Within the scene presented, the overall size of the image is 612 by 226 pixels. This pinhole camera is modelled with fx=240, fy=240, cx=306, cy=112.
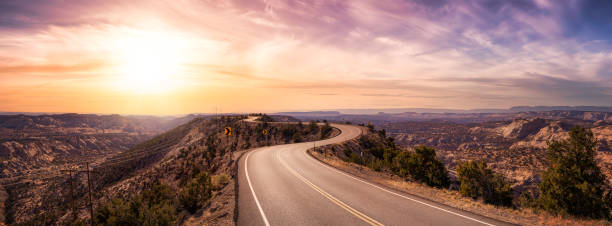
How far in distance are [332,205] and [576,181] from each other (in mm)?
17796

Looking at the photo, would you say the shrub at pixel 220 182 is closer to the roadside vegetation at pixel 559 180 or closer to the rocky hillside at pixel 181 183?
the rocky hillside at pixel 181 183

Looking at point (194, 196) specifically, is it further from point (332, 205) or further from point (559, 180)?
point (559, 180)

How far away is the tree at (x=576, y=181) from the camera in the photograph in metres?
14.6

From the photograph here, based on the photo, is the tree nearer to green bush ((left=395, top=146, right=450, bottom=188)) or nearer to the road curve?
green bush ((left=395, top=146, right=450, bottom=188))

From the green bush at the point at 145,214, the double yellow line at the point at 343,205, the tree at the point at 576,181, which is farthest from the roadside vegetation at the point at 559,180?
the green bush at the point at 145,214

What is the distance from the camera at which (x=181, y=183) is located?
37.9m

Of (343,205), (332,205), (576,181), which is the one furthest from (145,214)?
(576,181)

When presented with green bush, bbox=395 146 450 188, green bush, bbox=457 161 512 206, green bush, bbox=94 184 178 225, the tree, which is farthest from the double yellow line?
green bush, bbox=457 161 512 206

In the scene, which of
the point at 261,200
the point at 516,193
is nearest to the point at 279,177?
the point at 261,200

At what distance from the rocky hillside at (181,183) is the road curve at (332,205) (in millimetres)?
1593

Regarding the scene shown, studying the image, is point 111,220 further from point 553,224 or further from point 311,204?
point 553,224

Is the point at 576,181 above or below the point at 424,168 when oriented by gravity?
above

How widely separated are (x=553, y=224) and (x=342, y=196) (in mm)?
8557

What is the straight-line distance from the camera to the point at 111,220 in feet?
63.0
